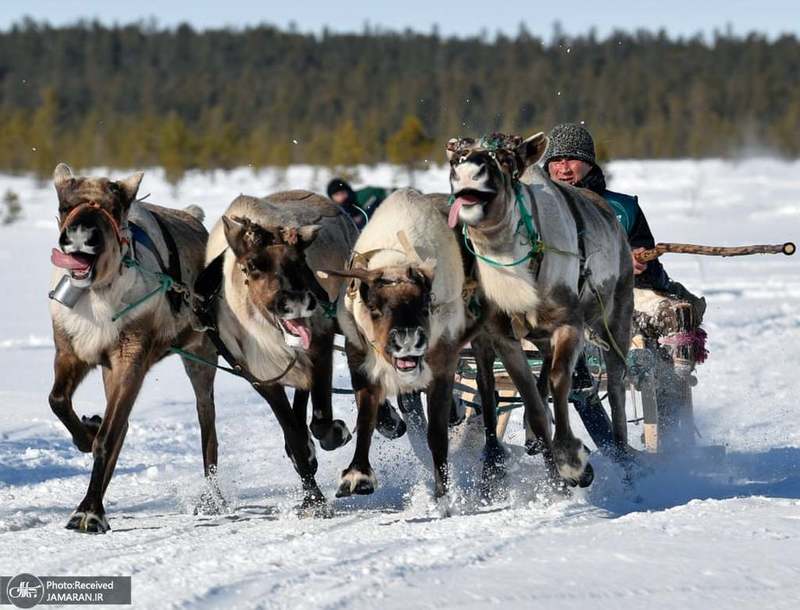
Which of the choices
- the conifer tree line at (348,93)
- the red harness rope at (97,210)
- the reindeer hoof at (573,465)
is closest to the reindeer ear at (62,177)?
the red harness rope at (97,210)

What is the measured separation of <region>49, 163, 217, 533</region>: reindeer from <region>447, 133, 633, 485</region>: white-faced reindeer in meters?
1.66

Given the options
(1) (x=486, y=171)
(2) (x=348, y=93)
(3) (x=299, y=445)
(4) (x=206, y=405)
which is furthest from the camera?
(2) (x=348, y=93)

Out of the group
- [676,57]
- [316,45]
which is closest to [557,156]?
[676,57]

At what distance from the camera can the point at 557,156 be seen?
866cm

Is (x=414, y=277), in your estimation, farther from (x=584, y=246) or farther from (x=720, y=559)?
(x=720, y=559)

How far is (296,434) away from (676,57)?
411ft

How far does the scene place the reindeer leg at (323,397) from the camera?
6.71 m

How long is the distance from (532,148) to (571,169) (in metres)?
2.45

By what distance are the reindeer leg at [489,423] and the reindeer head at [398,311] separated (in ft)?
3.75

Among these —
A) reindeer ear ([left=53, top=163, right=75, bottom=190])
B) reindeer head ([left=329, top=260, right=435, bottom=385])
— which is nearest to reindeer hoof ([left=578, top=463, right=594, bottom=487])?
reindeer head ([left=329, top=260, right=435, bottom=385])

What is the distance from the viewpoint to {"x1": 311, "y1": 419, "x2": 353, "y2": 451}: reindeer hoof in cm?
674

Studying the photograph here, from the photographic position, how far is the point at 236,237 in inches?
248

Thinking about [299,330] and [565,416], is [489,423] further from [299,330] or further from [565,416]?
[299,330]

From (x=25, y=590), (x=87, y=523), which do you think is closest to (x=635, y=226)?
(x=87, y=523)
